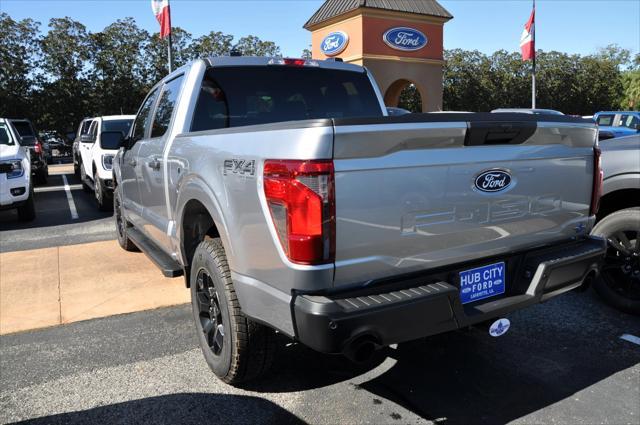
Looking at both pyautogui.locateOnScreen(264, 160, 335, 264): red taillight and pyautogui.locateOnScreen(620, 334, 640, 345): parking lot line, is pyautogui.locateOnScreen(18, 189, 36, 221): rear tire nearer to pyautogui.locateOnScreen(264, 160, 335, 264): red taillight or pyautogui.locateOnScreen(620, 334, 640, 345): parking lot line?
pyautogui.locateOnScreen(264, 160, 335, 264): red taillight

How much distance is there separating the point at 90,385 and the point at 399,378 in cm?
195

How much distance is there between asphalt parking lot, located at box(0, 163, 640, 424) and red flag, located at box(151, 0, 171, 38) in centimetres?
1605

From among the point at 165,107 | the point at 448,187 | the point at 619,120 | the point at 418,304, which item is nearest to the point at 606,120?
the point at 619,120

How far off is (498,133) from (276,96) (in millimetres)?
2010

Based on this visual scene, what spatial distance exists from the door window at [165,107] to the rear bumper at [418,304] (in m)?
2.46

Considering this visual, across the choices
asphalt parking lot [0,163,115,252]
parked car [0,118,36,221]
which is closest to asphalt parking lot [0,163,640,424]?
asphalt parking lot [0,163,115,252]

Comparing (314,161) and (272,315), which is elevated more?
(314,161)

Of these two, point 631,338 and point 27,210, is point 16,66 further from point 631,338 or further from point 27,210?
point 631,338


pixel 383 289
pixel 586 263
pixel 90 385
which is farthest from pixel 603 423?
pixel 90 385

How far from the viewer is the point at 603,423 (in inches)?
110

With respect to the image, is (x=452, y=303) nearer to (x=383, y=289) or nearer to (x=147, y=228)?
(x=383, y=289)

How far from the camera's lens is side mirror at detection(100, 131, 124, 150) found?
221 inches

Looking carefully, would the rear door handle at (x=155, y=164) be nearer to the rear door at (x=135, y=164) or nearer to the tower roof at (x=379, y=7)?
the rear door at (x=135, y=164)

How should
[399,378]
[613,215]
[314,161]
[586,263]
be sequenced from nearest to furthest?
[314,161] < [586,263] < [399,378] < [613,215]
